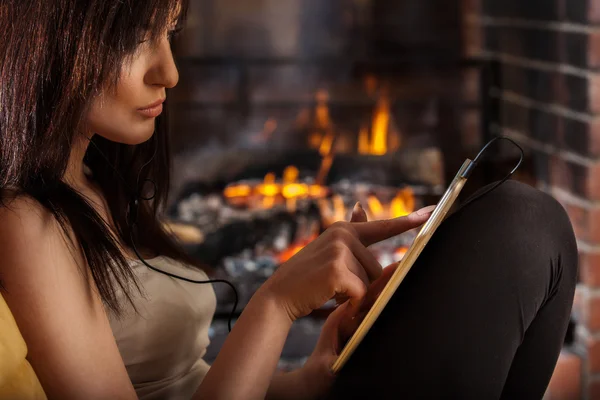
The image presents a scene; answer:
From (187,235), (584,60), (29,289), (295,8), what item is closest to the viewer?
(29,289)

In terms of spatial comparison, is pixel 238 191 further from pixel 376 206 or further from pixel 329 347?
pixel 329 347

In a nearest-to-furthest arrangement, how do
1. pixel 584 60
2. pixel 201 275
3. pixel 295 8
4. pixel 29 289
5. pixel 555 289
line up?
pixel 29 289, pixel 555 289, pixel 201 275, pixel 584 60, pixel 295 8

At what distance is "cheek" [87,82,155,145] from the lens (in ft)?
2.84

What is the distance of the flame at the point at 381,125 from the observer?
2.21m

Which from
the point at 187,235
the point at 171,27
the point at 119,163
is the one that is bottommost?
the point at 187,235

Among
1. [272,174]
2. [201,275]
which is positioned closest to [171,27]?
[201,275]

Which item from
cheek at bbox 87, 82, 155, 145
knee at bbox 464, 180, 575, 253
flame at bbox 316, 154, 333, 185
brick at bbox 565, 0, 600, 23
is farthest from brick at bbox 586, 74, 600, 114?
cheek at bbox 87, 82, 155, 145

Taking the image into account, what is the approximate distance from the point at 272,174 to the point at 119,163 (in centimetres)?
96

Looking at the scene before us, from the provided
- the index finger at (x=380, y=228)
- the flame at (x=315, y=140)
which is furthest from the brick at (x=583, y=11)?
the index finger at (x=380, y=228)

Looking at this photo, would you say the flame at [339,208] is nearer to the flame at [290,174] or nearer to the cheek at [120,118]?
the flame at [290,174]

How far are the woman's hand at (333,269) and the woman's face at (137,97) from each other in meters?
0.21

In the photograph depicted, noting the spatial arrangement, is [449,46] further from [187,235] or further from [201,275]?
[201,275]

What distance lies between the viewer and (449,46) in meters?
2.23

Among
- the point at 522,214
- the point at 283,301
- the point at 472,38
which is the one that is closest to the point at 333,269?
the point at 283,301
